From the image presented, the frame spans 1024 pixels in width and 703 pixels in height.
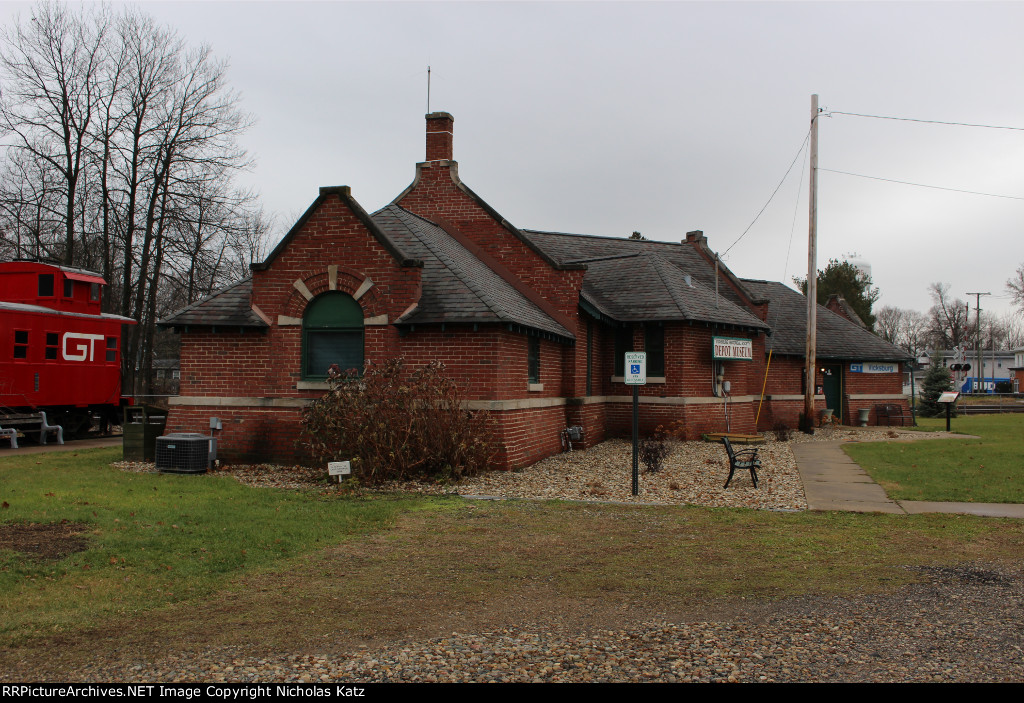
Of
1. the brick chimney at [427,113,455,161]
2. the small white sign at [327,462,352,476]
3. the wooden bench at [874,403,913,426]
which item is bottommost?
the small white sign at [327,462,352,476]

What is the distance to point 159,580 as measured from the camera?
6.97 meters

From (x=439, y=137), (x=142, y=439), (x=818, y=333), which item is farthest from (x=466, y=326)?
(x=818, y=333)

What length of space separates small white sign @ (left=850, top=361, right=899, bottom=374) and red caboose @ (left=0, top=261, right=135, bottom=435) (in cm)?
2713

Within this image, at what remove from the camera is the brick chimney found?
71.4 feet

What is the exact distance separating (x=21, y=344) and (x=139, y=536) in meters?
14.9

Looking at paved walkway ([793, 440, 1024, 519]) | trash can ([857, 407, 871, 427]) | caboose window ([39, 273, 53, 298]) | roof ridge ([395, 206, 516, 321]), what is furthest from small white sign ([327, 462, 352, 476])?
trash can ([857, 407, 871, 427])

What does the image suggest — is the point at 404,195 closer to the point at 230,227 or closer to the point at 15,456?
the point at 15,456

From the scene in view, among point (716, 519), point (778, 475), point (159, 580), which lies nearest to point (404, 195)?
point (778, 475)

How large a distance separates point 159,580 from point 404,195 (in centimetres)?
1619

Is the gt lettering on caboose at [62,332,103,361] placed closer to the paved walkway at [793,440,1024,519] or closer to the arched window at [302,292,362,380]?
the arched window at [302,292,362,380]

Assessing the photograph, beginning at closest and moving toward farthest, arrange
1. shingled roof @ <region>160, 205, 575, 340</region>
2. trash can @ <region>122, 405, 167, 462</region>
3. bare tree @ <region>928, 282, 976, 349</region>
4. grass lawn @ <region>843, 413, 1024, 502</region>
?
grass lawn @ <region>843, 413, 1024, 502</region>, shingled roof @ <region>160, 205, 575, 340</region>, trash can @ <region>122, 405, 167, 462</region>, bare tree @ <region>928, 282, 976, 349</region>

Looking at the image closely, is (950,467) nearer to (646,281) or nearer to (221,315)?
(646,281)

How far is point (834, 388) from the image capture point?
105 ft

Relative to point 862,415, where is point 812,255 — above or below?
above
